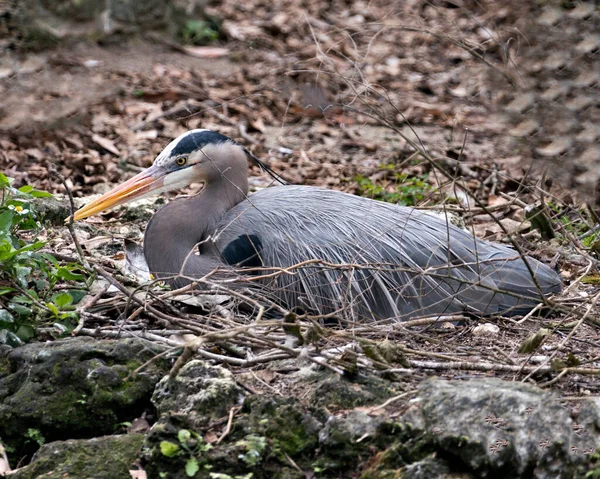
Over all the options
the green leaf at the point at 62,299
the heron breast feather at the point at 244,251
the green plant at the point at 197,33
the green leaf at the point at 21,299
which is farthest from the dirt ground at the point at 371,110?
the green leaf at the point at 21,299

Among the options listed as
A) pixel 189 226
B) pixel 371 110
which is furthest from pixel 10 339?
pixel 371 110

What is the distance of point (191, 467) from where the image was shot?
3184 millimetres

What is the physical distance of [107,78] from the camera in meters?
9.18

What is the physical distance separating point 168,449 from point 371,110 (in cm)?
272

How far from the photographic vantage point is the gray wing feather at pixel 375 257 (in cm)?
477

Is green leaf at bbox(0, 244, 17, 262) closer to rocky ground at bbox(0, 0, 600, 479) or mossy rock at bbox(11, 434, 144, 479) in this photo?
rocky ground at bbox(0, 0, 600, 479)

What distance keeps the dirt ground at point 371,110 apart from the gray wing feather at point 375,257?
9.9 inches

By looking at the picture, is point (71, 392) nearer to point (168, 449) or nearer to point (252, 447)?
point (168, 449)

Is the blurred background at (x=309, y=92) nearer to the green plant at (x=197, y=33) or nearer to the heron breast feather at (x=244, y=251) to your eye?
the green plant at (x=197, y=33)

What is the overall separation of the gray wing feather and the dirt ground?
25cm

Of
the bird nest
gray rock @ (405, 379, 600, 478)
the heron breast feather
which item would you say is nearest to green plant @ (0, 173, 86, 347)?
the bird nest

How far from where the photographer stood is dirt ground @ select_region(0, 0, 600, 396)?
5.00 m

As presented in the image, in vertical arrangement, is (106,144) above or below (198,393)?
below

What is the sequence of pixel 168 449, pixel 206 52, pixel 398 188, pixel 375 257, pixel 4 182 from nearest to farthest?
pixel 168 449
pixel 4 182
pixel 375 257
pixel 398 188
pixel 206 52
